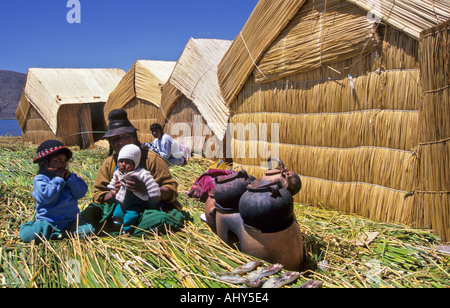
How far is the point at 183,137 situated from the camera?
284 inches

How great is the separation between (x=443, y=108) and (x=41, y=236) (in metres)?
3.33

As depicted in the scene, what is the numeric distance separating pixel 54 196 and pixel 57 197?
108 millimetres

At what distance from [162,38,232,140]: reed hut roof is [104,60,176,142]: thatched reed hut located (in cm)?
91

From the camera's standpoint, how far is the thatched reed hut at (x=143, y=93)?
8.13 meters

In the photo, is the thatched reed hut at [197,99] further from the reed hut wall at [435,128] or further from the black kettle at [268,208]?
the black kettle at [268,208]

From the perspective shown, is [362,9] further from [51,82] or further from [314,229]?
[51,82]

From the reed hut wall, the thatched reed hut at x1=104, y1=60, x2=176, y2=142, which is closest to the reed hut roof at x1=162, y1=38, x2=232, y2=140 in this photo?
the thatched reed hut at x1=104, y1=60, x2=176, y2=142

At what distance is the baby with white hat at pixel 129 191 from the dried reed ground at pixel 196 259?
23 cm

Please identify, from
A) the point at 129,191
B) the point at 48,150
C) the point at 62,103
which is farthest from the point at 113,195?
the point at 62,103

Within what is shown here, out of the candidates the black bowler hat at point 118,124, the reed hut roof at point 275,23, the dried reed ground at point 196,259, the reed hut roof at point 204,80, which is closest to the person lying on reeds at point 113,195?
the black bowler hat at point 118,124

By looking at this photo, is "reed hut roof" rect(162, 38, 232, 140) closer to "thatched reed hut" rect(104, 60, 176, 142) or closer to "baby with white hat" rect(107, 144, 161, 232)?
"thatched reed hut" rect(104, 60, 176, 142)

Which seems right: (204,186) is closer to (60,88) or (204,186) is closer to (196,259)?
(196,259)

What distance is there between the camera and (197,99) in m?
6.61
